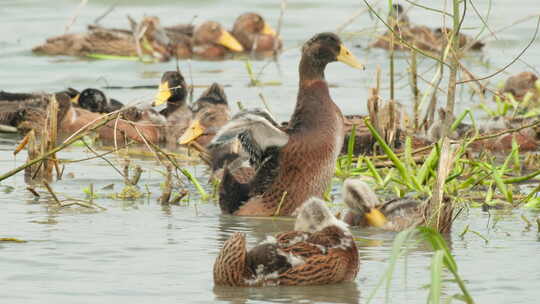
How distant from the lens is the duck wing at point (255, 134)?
8.02m

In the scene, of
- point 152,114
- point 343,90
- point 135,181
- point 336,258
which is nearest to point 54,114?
point 135,181

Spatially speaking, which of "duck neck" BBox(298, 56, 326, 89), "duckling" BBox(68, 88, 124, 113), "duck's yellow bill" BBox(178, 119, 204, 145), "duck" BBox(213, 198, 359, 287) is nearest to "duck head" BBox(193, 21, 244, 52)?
"duckling" BBox(68, 88, 124, 113)

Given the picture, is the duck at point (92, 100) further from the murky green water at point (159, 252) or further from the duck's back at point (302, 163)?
the duck's back at point (302, 163)

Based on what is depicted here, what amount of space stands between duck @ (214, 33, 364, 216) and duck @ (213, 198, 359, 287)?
181cm

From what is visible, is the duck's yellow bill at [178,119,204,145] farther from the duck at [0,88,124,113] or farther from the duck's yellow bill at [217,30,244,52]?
the duck's yellow bill at [217,30,244,52]

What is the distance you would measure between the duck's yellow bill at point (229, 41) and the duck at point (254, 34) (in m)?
0.20

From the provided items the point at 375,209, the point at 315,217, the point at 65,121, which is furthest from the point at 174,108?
the point at 315,217

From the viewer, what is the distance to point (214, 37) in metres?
18.7

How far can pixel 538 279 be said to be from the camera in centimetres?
633

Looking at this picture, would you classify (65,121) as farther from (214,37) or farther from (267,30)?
(267,30)

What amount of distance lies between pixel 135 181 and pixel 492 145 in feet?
11.9

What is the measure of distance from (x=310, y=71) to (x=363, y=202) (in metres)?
1.32

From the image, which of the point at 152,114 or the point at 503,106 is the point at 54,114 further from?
the point at 503,106

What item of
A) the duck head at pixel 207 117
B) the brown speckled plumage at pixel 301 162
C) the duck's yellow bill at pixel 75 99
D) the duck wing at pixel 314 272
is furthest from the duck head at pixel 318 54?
the duck's yellow bill at pixel 75 99
